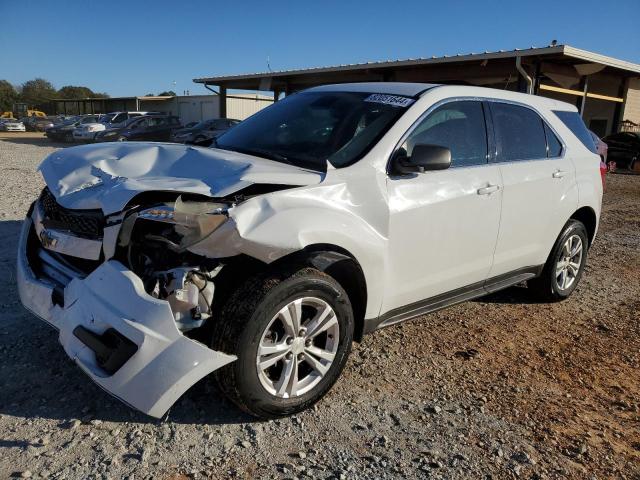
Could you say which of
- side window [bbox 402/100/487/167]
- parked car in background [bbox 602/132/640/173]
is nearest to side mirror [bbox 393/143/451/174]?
side window [bbox 402/100/487/167]

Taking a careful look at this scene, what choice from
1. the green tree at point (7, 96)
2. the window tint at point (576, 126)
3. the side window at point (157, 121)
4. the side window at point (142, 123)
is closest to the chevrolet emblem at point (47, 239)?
the window tint at point (576, 126)

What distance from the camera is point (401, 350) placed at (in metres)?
3.87

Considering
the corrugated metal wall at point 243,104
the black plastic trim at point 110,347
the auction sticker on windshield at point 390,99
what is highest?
the corrugated metal wall at point 243,104

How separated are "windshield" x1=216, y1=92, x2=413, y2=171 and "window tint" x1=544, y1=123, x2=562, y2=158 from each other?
1.67 m

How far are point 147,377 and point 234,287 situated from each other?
1.92ft

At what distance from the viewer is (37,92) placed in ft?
259

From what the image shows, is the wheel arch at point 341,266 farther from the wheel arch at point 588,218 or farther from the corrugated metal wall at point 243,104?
the corrugated metal wall at point 243,104

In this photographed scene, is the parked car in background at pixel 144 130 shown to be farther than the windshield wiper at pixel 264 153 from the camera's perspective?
Yes

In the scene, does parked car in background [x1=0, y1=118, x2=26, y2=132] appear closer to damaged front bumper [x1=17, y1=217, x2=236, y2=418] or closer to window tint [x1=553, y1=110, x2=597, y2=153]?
window tint [x1=553, y1=110, x2=597, y2=153]

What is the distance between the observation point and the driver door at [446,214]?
3.31m

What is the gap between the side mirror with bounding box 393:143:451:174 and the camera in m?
3.20

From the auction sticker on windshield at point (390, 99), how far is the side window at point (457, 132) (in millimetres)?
169

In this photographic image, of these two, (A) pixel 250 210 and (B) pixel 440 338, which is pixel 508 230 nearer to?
(B) pixel 440 338

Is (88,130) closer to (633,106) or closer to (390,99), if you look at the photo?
(390,99)
